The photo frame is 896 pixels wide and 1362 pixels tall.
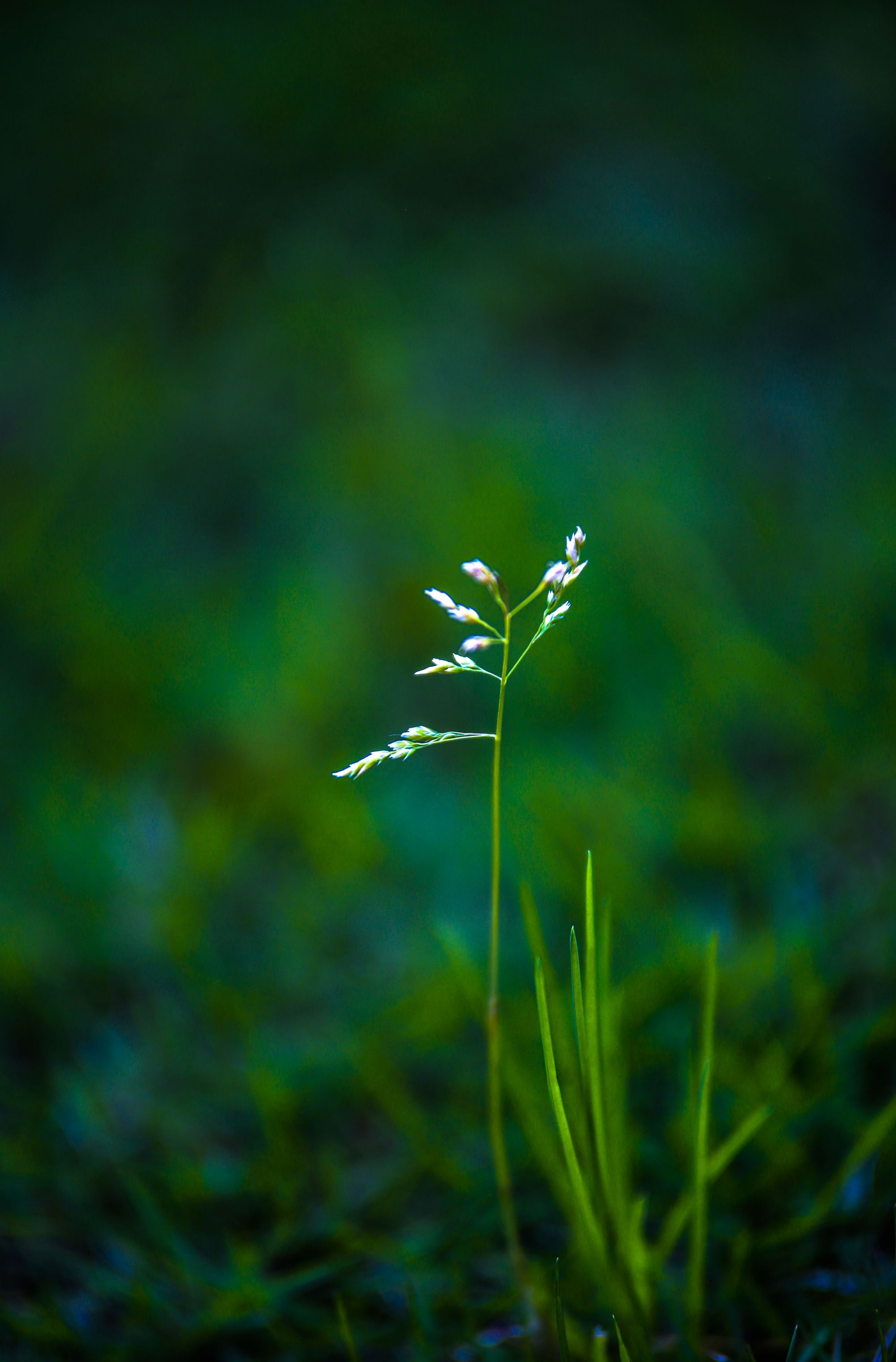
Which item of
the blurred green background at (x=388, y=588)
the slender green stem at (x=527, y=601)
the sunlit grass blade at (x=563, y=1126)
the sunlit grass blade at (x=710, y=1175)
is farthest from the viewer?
the blurred green background at (x=388, y=588)

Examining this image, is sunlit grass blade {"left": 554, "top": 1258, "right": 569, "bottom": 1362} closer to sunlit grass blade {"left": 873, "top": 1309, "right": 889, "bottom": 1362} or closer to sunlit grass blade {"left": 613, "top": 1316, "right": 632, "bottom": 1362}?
sunlit grass blade {"left": 613, "top": 1316, "right": 632, "bottom": 1362}

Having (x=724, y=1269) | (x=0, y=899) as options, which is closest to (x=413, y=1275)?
(x=724, y=1269)

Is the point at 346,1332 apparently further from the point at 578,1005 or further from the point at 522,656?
the point at 522,656

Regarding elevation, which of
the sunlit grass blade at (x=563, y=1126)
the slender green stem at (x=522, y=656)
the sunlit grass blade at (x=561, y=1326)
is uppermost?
the slender green stem at (x=522, y=656)

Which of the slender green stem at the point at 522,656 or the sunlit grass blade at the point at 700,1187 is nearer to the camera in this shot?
the slender green stem at the point at 522,656

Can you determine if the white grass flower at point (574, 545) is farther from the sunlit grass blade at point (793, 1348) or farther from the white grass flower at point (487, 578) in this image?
the sunlit grass blade at point (793, 1348)

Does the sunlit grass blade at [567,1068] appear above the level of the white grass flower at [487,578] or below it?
below

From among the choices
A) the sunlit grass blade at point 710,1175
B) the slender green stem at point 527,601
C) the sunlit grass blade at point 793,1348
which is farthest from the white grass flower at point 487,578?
the sunlit grass blade at point 793,1348
